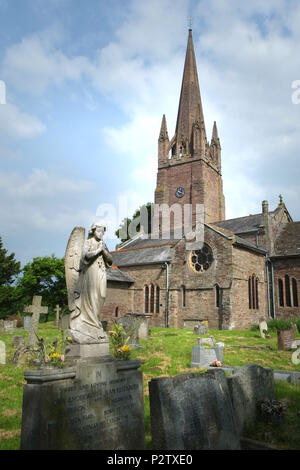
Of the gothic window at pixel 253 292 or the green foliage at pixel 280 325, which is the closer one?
the green foliage at pixel 280 325

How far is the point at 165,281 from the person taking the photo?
28.0m

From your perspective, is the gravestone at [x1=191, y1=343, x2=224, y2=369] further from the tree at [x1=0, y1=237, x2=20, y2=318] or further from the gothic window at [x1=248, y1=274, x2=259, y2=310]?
the tree at [x1=0, y1=237, x2=20, y2=318]

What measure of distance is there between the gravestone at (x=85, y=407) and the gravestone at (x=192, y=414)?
757 mm

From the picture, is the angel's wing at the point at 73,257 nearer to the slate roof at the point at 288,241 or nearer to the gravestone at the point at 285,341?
the gravestone at the point at 285,341

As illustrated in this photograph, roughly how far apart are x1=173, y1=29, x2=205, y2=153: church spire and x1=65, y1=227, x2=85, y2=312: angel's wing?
37.7 metres

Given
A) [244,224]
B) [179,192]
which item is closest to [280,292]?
[244,224]

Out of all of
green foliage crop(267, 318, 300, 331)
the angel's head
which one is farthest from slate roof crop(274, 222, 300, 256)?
the angel's head

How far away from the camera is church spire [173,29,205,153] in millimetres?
42531

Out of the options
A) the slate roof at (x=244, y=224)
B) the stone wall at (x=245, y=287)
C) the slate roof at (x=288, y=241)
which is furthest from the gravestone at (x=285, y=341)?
the slate roof at (x=244, y=224)

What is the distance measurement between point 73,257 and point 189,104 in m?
42.3

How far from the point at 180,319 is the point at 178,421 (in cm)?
2234

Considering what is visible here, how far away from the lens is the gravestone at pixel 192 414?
4418mm

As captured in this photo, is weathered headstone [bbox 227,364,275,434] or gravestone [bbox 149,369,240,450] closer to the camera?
gravestone [bbox 149,369,240,450]

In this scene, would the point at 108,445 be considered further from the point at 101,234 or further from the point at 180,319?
the point at 180,319
